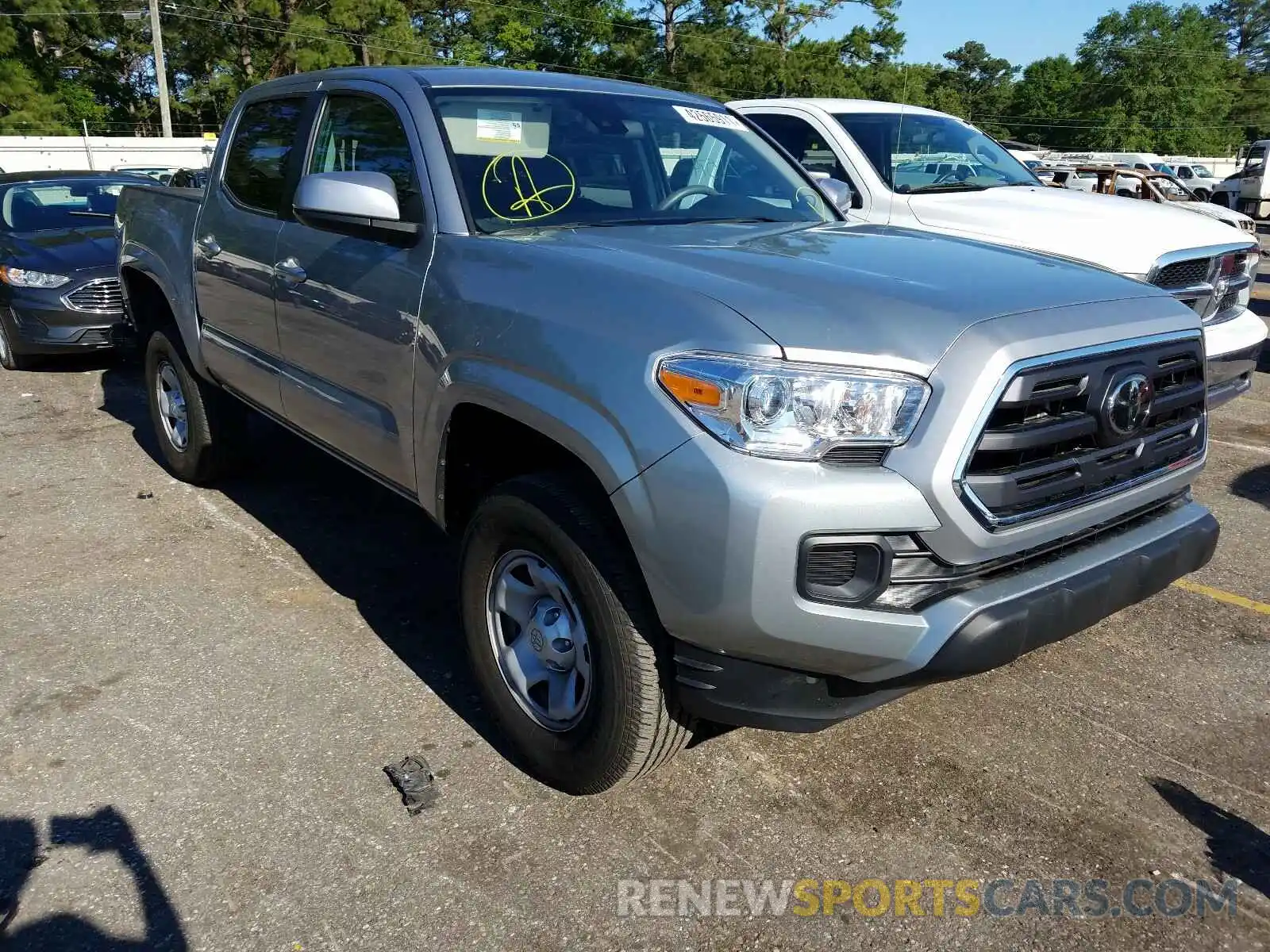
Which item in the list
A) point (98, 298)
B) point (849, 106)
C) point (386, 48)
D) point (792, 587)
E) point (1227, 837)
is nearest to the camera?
point (792, 587)

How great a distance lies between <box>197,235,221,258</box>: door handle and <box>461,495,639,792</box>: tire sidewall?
7.54ft

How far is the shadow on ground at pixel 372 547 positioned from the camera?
3.57 meters

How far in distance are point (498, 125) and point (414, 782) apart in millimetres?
2091

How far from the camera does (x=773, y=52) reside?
1923 inches

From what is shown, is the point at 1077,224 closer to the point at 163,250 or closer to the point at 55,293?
the point at 163,250

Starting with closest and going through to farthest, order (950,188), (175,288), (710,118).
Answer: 1. (710,118)
2. (175,288)
3. (950,188)

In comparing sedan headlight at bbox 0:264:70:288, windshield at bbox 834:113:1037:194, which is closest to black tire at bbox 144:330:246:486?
sedan headlight at bbox 0:264:70:288

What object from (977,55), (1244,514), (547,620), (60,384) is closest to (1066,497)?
(547,620)

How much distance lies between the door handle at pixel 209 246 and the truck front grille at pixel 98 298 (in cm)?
394

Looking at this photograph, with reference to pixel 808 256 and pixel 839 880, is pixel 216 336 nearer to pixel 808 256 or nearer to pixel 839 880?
pixel 808 256

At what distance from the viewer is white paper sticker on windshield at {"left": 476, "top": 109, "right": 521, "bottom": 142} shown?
10.8 feet

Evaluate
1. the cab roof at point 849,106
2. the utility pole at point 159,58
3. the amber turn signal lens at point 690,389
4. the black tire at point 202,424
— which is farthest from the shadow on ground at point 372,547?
the utility pole at point 159,58

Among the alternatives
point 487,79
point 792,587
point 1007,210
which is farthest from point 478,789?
point 1007,210

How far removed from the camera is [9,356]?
27.2 ft
